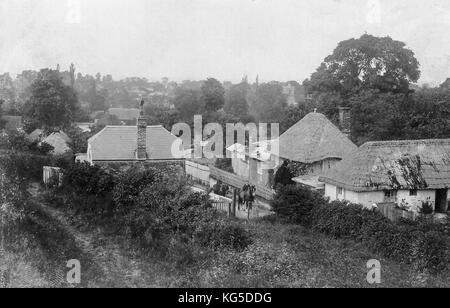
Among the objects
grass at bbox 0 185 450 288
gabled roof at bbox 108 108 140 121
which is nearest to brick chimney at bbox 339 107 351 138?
grass at bbox 0 185 450 288

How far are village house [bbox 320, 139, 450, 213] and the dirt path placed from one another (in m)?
10.3

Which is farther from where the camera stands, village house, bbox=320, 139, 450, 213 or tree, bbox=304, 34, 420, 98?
A: tree, bbox=304, 34, 420, 98

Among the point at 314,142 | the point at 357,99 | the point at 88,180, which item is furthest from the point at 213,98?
the point at 88,180

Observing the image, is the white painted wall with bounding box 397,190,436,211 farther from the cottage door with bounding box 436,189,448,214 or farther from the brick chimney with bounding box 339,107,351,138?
the brick chimney with bounding box 339,107,351,138

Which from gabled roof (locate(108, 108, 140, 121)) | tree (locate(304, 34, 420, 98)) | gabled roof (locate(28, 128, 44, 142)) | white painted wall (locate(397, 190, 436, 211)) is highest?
tree (locate(304, 34, 420, 98))

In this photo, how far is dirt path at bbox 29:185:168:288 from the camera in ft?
39.4

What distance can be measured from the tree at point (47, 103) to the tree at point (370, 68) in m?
26.7

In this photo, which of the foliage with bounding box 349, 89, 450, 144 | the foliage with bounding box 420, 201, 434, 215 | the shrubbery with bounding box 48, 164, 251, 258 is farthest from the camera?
the foliage with bounding box 349, 89, 450, 144

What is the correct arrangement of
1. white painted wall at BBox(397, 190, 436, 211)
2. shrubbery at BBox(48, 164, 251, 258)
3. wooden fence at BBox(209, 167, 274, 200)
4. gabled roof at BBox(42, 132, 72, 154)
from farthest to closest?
gabled roof at BBox(42, 132, 72, 154) → wooden fence at BBox(209, 167, 274, 200) → white painted wall at BBox(397, 190, 436, 211) → shrubbery at BBox(48, 164, 251, 258)

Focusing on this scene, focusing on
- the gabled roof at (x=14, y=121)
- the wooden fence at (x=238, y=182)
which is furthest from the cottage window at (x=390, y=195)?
the gabled roof at (x=14, y=121)

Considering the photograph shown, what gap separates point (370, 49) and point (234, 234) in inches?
Answer: 1328

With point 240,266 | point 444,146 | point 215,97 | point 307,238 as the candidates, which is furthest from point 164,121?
point 240,266

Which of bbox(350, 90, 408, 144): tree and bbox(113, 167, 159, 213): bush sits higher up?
bbox(350, 90, 408, 144): tree

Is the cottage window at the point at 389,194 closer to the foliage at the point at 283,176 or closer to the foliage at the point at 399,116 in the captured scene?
the foliage at the point at 283,176
